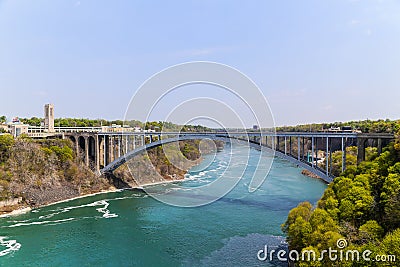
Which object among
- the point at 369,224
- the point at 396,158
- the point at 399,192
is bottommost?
the point at 369,224

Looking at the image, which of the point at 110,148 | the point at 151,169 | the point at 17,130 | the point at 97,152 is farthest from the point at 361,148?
the point at 17,130

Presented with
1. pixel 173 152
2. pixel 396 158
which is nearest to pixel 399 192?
pixel 396 158

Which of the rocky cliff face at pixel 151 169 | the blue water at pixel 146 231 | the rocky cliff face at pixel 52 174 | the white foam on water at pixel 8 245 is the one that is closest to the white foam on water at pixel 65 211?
the blue water at pixel 146 231

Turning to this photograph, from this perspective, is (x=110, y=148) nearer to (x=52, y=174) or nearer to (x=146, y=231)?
(x=52, y=174)

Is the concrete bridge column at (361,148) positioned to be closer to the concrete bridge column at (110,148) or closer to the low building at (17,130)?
the concrete bridge column at (110,148)

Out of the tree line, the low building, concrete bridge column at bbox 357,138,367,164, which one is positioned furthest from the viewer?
the low building

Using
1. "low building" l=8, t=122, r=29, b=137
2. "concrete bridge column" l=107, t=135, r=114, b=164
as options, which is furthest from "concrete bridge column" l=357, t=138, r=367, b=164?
"low building" l=8, t=122, r=29, b=137

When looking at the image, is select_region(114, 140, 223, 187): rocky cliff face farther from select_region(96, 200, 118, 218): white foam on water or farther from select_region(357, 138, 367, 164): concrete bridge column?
select_region(357, 138, 367, 164): concrete bridge column

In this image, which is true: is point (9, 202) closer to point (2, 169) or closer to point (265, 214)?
point (2, 169)
